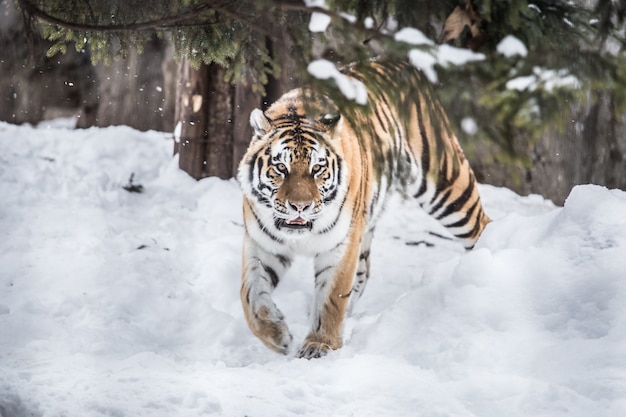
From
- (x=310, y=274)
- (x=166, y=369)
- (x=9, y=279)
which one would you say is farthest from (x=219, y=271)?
(x=166, y=369)

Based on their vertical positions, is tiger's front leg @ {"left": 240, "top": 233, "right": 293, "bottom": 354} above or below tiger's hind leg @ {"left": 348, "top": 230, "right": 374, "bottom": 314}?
above

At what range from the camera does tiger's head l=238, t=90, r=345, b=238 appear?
153 inches

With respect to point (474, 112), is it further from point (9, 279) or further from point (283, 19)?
point (9, 279)

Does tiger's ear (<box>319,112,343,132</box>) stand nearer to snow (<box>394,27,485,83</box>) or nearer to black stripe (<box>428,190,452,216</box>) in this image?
black stripe (<box>428,190,452,216</box>)

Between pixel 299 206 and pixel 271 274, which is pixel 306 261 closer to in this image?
pixel 271 274

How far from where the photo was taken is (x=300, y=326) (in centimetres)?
479

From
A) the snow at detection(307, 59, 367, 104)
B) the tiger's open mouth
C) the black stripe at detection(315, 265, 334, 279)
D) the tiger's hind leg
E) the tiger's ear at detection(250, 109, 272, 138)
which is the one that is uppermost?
the snow at detection(307, 59, 367, 104)

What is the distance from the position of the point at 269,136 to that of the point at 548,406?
199 cm

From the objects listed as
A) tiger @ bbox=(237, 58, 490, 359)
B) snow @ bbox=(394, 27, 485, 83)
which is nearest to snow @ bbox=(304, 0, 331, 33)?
snow @ bbox=(394, 27, 485, 83)

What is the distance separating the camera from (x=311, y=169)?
13.1ft

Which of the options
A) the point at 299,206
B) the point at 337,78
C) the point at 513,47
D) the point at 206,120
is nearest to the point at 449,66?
the point at 513,47

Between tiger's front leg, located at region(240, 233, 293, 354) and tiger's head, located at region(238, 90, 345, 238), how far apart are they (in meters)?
0.19

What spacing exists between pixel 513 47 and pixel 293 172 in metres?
1.62

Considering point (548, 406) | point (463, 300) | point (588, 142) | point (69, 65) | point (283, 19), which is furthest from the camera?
point (69, 65)
